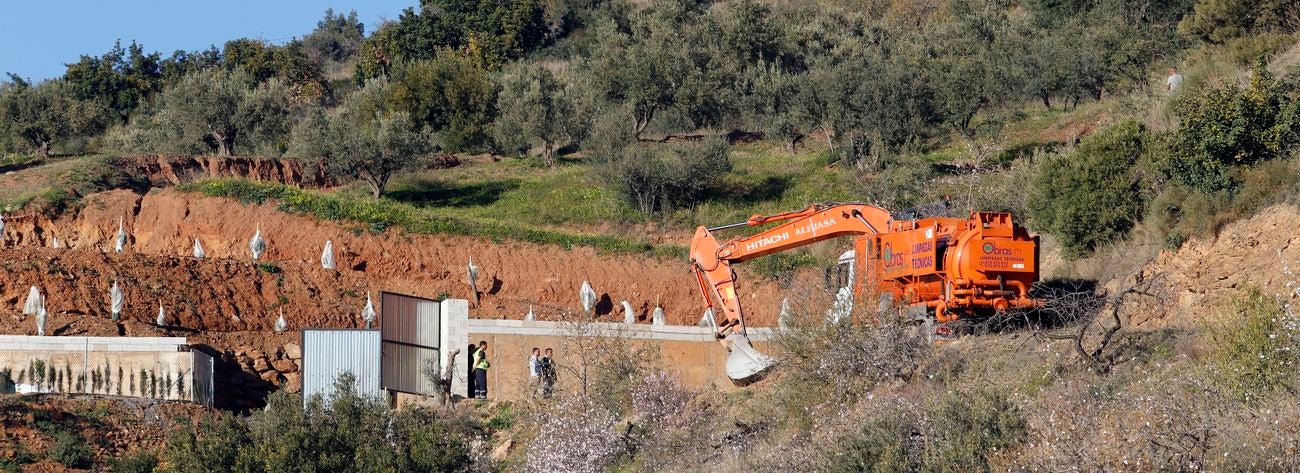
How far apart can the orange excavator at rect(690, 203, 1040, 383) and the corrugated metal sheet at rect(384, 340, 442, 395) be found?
188 inches

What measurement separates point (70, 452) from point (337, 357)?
15.0 ft

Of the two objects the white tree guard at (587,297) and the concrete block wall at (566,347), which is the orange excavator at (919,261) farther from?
the white tree guard at (587,297)

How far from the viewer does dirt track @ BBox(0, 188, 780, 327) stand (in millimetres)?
30891

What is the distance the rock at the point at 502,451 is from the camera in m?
22.0

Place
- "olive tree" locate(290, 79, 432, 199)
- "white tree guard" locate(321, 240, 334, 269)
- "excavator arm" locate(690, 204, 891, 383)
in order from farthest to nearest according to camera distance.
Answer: "olive tree" locate(290, 79, 432, 199) → "white tree guard" locate(321, 240, 334, 269) → "excavator arm" locate(690, 204, 891, 383)

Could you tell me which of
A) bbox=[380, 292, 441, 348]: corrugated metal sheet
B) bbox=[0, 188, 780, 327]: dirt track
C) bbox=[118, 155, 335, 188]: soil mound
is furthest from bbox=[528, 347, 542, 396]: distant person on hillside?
bbox=[118, 155, 335, 188]: soil mound

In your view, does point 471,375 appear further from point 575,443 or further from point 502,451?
point 575,443

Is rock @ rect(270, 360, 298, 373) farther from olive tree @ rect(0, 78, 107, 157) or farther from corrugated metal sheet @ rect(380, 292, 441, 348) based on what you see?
olive tree @ rect(0, 78, 107, 157)

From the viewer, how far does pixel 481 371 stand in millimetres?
24844

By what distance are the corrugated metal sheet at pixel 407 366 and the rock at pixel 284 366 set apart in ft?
11.8

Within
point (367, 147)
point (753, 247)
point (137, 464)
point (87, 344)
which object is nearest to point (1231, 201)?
point (753, 247)

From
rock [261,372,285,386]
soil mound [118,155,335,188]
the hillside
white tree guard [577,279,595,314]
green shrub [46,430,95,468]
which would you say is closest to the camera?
the hillside

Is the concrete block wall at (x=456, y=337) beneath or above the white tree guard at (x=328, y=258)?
beneath

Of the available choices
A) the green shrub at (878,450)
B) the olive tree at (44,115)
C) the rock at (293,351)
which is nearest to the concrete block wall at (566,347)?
the rock at (293,351)
